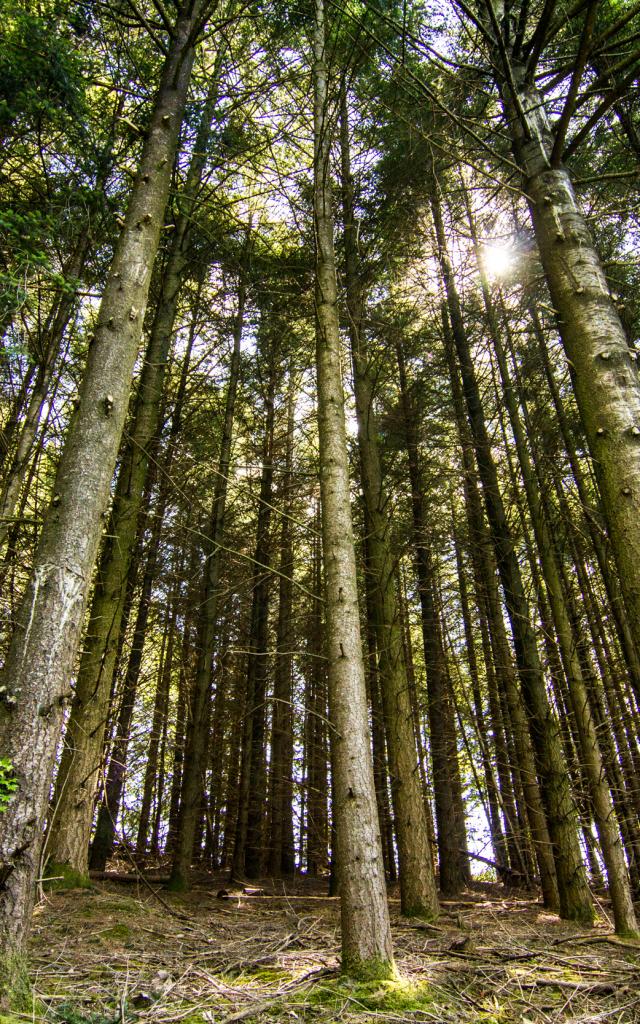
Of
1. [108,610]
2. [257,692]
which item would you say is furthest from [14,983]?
[257,692]

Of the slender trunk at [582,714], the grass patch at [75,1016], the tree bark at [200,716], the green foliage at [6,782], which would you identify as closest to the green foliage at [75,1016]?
the grass patch at [75,1016]

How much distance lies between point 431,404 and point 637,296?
362cm

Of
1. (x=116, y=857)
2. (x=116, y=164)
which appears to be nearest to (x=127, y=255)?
(x=116, y=164)

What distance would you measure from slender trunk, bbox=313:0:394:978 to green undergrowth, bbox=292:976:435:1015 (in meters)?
0.11

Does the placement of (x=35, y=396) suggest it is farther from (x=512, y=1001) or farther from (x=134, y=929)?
(x=512, y=1001)

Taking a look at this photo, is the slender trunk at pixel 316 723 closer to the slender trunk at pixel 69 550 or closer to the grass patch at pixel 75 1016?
the slender trunk at pixel 69 550

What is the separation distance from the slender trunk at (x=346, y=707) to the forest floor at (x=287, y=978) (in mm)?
229

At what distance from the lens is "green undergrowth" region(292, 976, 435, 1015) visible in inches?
93.0

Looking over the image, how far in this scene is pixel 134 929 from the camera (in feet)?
12.8

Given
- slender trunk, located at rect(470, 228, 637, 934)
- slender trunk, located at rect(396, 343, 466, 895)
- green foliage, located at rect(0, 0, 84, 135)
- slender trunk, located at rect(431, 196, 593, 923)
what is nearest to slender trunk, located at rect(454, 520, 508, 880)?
slender trunk, located at rect(396, 343, 466, 895)

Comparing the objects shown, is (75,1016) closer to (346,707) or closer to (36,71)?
(346,707)

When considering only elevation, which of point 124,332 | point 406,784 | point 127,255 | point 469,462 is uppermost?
point 469,462

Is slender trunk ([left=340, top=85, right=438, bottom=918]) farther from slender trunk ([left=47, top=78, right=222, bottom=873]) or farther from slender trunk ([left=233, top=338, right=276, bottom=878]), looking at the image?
slender trunk ([left=233, top=338, right=276, bottom=878])

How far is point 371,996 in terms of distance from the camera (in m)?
2.48
